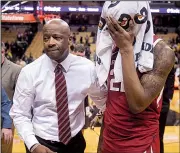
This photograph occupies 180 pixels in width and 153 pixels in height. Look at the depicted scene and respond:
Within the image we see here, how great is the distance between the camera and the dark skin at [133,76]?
4.11 ft

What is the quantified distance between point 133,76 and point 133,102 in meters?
0.10

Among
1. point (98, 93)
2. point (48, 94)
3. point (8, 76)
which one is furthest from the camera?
point (8, 76)

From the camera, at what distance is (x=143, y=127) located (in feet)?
4.47

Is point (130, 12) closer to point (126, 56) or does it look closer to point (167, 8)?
point (126, 56)

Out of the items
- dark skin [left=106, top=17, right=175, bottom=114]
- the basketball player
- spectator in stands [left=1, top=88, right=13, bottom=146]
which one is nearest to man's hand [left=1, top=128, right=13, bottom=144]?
spectator in stands [left=1, top=88, right=13, bottom=146]

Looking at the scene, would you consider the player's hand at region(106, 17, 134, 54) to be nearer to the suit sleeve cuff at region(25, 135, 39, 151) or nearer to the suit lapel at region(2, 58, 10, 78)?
the suit sleeve cuff at region(25, 135, 39, 151)

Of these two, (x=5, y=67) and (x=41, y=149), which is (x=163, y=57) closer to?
(x=41, y=149)

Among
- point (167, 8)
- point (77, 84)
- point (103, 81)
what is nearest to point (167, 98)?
point (77, 84)

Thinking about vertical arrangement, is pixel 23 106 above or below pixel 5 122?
above

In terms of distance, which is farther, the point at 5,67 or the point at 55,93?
the point at 5,67

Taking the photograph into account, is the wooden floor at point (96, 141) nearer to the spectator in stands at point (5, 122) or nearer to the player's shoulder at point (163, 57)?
the spectator in stands at point (5, 122)

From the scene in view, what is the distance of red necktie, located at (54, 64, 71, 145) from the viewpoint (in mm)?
1752

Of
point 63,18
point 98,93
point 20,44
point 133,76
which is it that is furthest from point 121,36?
point 63,18

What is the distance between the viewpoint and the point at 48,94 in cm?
175
